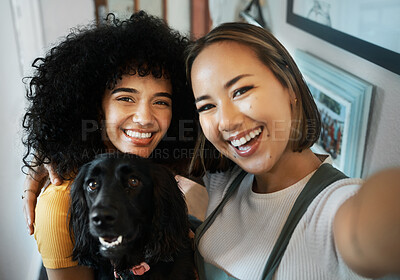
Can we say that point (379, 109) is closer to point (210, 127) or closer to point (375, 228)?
point (210, 127)

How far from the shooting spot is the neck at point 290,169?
109cm

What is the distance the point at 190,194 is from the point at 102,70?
0.60 meters

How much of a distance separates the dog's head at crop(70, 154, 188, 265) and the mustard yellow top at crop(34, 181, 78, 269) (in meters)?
0.06

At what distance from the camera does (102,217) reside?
2.92 ft

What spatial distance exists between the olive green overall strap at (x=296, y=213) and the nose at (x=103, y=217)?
39 cm

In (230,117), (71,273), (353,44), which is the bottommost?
(71,273)

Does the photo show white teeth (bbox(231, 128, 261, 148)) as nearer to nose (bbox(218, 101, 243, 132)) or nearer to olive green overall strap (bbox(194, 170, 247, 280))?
nose (bbox(218, 101, 243, 132))

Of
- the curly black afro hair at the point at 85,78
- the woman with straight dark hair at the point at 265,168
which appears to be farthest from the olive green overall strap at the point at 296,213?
the curly black afro hair at the point at 85,78

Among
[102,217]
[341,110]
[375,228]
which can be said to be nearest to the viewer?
[375,228]

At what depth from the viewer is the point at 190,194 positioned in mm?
1552

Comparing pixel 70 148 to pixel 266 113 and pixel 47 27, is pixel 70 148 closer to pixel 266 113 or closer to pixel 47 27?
pixel 266 113

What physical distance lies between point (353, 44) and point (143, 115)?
Result: 0.77 metres

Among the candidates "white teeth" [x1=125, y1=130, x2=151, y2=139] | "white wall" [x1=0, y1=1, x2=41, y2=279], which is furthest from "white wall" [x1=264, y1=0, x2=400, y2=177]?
"white wall" [x1=0, y1=1, x2=41, y2=279]

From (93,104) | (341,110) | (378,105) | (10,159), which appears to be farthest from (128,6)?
(378,105)
